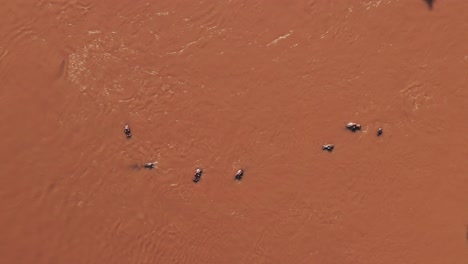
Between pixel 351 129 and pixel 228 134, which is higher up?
pixel 228 134

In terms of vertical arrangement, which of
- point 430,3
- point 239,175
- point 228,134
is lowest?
point 239,175

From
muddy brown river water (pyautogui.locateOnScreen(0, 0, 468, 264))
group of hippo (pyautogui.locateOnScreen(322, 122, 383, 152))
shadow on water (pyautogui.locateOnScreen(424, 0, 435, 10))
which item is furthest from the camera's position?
shadow on water (pyautogui.locateOnScreen(424, 0, 435, 10))

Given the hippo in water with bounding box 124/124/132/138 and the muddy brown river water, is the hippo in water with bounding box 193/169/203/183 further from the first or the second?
the hippo in water with bounding box 124/124/132/138

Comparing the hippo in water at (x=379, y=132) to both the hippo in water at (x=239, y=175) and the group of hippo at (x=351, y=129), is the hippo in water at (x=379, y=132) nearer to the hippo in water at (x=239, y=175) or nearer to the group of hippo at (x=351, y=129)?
the group of hippo at (x=351, y=129)

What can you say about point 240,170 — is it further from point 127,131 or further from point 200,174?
point 127,131

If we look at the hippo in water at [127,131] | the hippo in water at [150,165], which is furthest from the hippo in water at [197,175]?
the hippo in water at [127,131]

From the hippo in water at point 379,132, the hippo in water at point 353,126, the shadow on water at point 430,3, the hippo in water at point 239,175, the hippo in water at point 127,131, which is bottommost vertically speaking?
the hippo in water at point 239,175

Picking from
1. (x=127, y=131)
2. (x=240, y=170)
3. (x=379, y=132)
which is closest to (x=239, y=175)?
(x=240, y=170)

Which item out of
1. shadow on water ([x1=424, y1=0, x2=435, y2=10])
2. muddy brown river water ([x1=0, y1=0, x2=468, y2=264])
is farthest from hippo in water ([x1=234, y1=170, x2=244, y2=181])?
shadow on water ([x1=424, y1=0, x2=435, y2=10])
